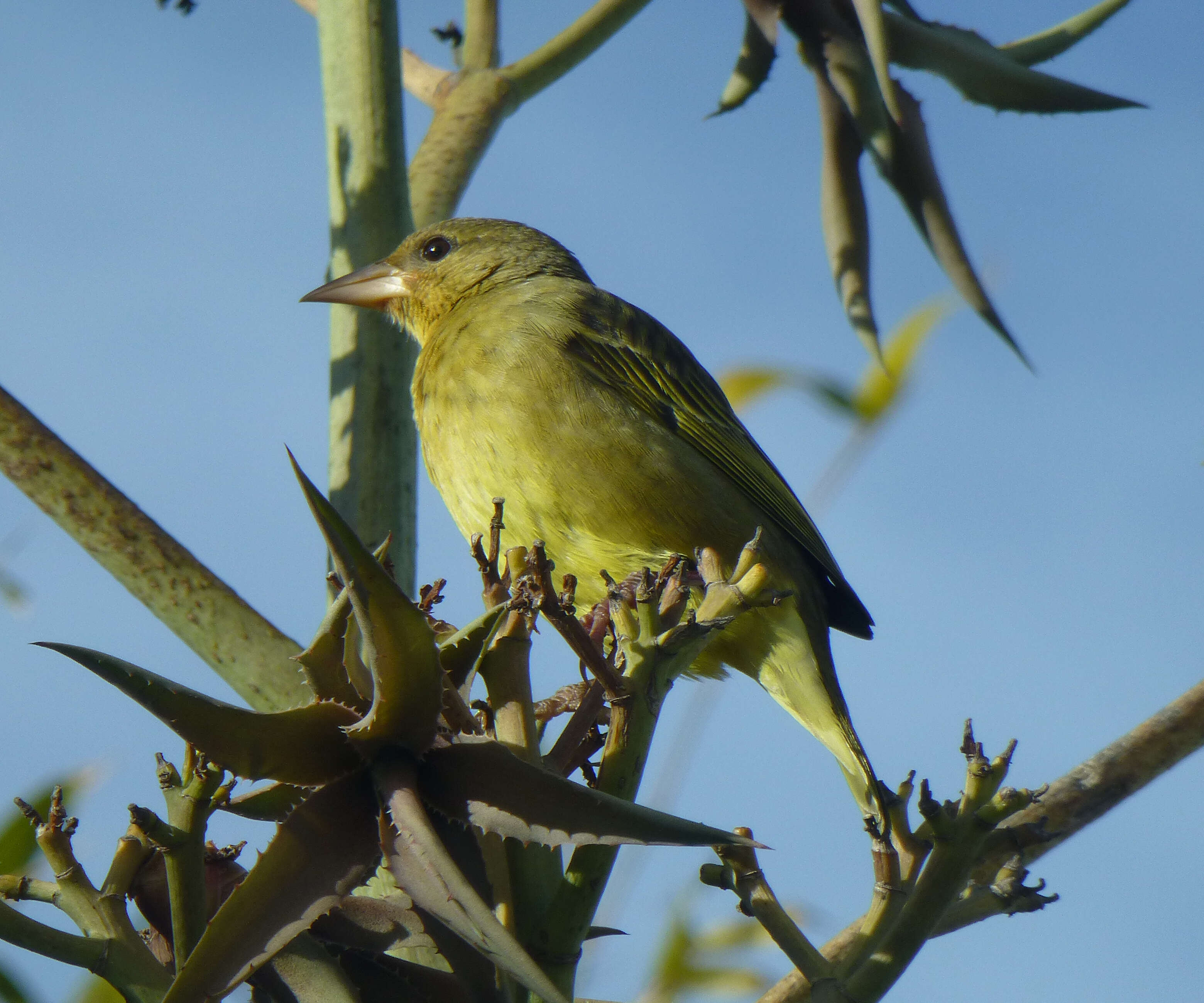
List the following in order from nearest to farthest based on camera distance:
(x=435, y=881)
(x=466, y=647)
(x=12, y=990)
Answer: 1. (x=435, y=881)
2. (x=466, y=647)
3. (x=12, y=990)

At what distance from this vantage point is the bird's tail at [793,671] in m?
3.87

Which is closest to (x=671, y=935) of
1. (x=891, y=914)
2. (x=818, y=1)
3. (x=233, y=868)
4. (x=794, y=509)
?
(x=794, y=509)

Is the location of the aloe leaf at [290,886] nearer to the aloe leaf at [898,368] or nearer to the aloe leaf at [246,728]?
the aloe leaf at [246,728]

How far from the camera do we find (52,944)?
1571 mm

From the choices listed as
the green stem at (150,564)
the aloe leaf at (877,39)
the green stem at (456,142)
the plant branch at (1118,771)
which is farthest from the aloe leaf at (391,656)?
the aloe leaf at (877,39)

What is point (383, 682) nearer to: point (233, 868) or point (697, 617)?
point (233, 868)

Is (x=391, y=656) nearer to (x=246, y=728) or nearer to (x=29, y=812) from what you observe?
(x=246, y=728)

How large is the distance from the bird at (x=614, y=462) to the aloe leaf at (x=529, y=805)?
210cm

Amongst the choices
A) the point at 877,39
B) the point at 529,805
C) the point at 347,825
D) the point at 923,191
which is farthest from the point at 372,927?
the point at 923,191

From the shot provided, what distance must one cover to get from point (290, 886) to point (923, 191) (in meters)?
3.74

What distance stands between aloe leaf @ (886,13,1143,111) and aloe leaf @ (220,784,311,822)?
350cm

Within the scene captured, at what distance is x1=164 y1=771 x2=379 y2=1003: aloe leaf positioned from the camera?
53.6 inches

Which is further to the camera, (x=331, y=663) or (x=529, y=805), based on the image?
(x=331, y=663)

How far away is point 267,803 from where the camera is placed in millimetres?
1709
